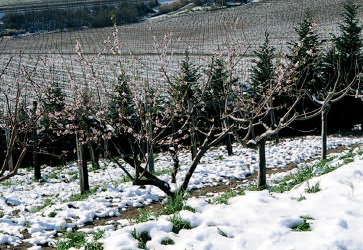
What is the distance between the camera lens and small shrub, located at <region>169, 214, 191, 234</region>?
524 cm

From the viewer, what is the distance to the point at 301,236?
15.9ft

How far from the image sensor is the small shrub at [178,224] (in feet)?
17.2

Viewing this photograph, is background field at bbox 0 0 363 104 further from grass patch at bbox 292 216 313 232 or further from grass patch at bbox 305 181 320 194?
grass patch at bbox 292 216 313 232

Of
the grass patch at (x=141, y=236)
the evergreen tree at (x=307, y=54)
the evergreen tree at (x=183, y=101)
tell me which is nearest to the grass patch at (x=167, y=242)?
the grass patch at (x=141, y=236)

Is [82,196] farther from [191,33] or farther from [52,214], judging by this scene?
[191,33]

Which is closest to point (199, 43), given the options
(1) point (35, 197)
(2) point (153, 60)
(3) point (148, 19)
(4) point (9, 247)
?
(2) point (153, 60)

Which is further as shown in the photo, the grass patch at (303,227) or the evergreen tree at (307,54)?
the evergreen tree at (307,54)

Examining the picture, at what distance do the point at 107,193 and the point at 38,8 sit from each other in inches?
2495

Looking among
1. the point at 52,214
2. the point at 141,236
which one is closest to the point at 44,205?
the point at 52,214

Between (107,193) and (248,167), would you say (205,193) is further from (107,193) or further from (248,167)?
(248,167)

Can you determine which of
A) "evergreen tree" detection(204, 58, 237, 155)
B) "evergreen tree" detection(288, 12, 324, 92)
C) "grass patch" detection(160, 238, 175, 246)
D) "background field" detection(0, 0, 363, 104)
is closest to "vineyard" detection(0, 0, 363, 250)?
"grass patch" detection(160, 238, 175, 246)

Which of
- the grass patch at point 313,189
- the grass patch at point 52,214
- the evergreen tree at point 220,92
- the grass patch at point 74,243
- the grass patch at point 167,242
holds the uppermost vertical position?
the evergreen tree at point 220,92

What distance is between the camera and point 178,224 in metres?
5.30

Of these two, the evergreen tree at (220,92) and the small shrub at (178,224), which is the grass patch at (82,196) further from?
the small shrub at (178,224)
